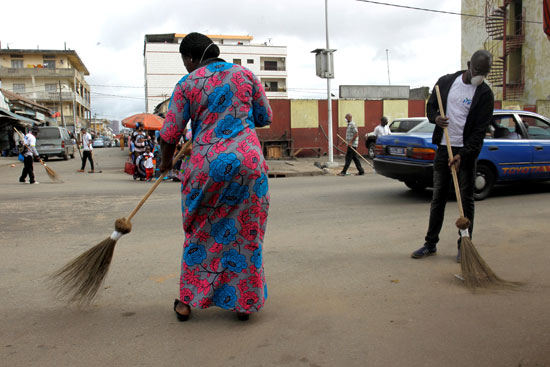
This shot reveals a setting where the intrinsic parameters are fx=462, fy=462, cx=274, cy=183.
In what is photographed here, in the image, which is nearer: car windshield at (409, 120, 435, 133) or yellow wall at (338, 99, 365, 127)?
car windshield at (409, 120, 435, 133)

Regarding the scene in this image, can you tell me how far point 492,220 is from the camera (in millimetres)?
6137

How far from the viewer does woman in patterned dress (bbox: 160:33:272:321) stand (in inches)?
109

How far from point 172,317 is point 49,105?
7056cm

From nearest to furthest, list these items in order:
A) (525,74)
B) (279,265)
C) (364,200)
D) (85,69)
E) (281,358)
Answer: (281,358)
(279,265)
(364,200)
(525,74)
(85,69)

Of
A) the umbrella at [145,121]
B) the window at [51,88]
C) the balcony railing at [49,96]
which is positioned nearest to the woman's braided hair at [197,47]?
the umbrella at [145,121]

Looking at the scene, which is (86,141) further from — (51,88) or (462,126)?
(51,88)

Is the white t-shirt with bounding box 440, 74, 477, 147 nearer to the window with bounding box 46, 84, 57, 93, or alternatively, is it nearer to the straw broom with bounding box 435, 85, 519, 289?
the straw broom with bounding box 435, 85, 519, 289

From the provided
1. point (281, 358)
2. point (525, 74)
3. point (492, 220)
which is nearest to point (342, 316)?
point (281, 358)

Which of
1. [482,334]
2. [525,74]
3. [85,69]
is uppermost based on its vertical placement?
[85,69]

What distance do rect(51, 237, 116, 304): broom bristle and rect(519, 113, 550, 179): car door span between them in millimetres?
7440

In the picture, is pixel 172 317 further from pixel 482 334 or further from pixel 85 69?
pixel 85 69

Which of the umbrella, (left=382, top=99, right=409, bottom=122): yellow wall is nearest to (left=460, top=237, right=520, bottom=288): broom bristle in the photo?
the umbrella

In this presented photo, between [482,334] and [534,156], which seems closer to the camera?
[482,334]

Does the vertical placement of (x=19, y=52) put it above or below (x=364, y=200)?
above
